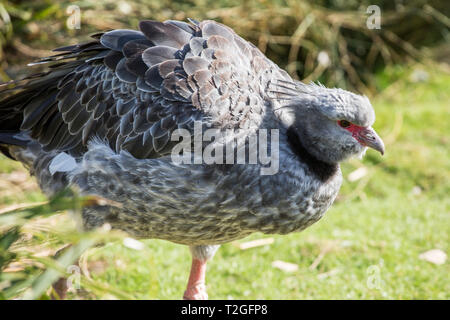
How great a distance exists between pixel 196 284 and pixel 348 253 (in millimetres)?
1129

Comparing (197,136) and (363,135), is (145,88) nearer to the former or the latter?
(197,136)

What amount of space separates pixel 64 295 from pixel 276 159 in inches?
48.5

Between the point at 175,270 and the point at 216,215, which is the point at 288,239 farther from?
the point at 216,215

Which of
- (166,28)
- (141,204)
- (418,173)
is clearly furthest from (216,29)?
(418,173)

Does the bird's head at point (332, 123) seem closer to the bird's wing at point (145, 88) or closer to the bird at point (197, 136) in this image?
the bird at point (197, 136)

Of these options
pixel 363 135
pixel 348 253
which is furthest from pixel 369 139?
pixel 348 253

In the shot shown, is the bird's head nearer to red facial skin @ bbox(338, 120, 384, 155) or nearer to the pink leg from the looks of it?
red facial skin @ bbox(338, 120, 384, 155)

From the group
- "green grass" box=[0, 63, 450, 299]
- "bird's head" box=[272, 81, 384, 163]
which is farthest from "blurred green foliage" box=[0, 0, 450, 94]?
"bird's head" box=[272, 81, 384, 163]

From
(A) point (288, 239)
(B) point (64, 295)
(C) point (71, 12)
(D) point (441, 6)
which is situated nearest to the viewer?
(B) point (64, 295)

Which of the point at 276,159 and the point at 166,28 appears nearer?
the point at 276,159

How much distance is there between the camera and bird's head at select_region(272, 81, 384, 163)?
2.48m

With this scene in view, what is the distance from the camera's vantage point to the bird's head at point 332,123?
2.48m

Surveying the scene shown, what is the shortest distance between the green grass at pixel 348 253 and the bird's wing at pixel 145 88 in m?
0.61

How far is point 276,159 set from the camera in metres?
2.48
